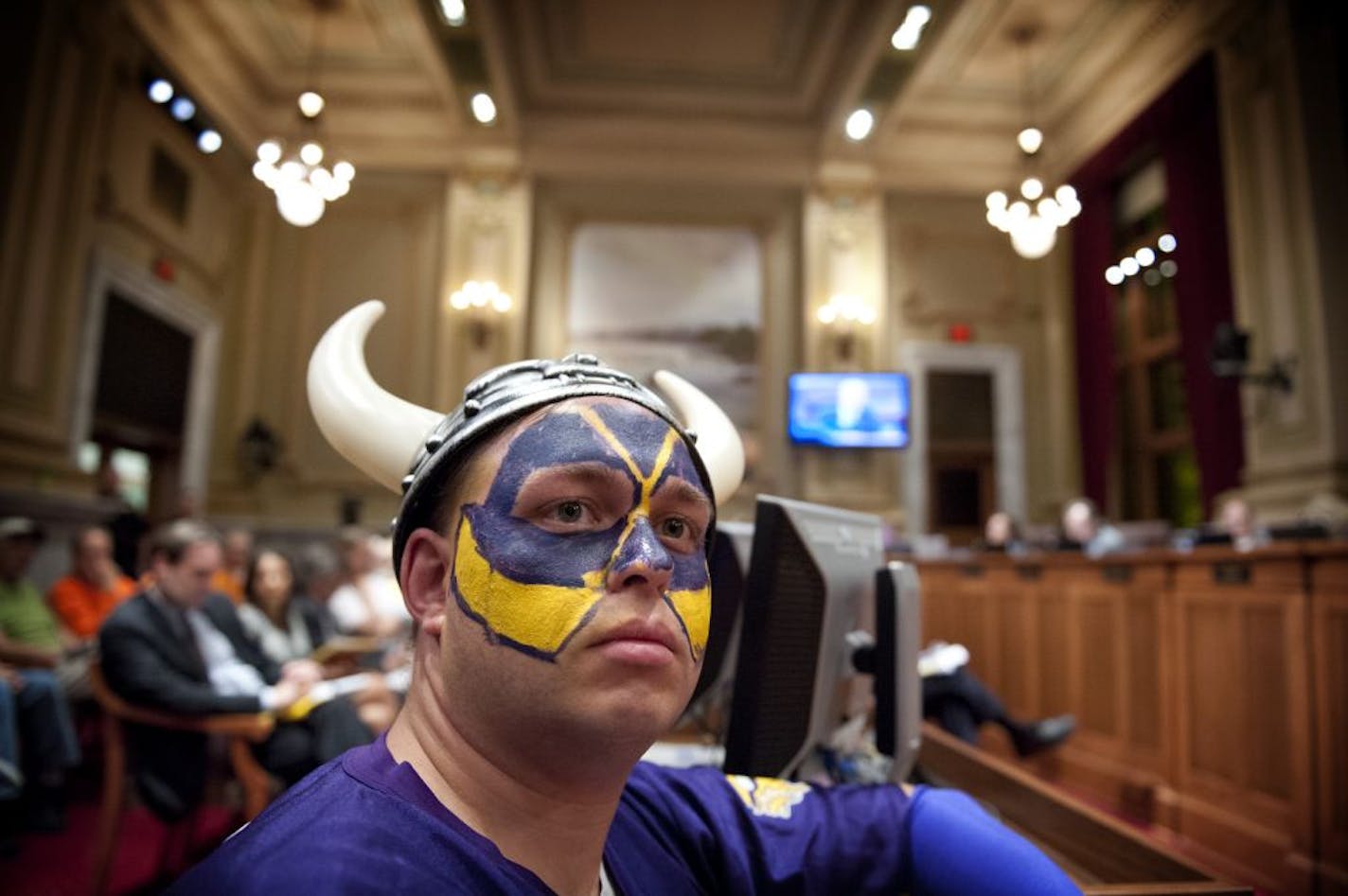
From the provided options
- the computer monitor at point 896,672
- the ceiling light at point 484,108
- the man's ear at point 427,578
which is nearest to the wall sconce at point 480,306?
the ceiling light at point 484,108

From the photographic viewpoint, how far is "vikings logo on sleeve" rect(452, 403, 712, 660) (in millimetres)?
663

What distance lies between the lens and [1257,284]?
213 inches

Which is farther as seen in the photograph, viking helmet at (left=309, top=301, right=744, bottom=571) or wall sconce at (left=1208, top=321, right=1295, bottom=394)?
wall sconce at (left=1208, top=321, right=1295, bottom=394)

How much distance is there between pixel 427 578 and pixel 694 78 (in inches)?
280

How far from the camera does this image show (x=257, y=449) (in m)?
7.04

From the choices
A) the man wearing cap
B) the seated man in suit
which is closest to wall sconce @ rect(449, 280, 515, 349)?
the man wearing cap

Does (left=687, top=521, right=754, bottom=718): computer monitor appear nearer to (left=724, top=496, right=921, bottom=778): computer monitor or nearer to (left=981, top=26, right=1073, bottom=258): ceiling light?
(left=724, top=496, right=921, bottom=778): computer monitor

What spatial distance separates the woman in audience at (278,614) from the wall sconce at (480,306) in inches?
145

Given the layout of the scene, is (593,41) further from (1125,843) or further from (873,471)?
(1125,843)

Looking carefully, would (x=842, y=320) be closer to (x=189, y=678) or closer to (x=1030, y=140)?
(x=1030, y=140)

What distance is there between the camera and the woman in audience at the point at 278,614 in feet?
10.9

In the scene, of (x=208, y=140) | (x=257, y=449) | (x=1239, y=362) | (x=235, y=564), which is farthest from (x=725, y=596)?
(x=208, y=140)

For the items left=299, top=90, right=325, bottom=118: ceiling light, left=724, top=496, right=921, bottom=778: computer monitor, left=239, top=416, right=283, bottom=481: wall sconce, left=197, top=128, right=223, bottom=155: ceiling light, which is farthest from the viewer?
left=239, top=416, right=283, bottom=481: wall sconce

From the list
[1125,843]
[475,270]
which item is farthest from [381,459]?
[475,270]
